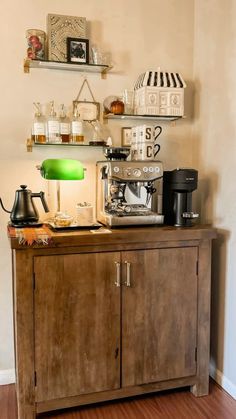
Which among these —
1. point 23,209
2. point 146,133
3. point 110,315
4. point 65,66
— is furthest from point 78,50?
point 110,315

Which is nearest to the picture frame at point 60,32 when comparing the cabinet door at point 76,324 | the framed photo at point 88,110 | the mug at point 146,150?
the framed photo at point 88,110

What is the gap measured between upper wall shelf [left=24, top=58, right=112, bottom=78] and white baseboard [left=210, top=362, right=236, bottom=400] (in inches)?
80.3

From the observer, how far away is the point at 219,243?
250 cm

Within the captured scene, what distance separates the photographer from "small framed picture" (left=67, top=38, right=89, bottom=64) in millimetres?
2420

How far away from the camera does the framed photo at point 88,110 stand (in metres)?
2.53

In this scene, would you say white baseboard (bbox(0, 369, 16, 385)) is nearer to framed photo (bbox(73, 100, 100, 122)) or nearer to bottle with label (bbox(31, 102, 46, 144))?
bottle with label (bbox(31, 102, 46, 144))

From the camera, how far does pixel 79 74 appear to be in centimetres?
253

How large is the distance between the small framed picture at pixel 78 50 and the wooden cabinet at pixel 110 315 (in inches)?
43.1

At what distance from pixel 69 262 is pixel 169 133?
1228 millimetres

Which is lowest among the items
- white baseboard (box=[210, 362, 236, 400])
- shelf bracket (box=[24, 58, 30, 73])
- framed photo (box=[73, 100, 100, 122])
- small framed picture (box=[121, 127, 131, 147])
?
white baseboard (box=[210, 362, 236, 400])

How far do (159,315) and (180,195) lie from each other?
713 mm

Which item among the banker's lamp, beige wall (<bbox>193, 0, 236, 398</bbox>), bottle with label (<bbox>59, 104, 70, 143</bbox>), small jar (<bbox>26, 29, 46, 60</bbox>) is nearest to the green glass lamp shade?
the banker's lamp

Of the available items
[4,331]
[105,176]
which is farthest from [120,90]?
[4,331]

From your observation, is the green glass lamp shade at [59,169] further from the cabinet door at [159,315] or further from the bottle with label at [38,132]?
the cabinet door at [159,315]
